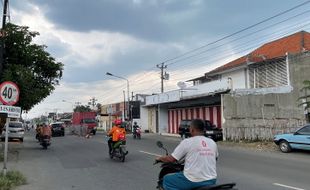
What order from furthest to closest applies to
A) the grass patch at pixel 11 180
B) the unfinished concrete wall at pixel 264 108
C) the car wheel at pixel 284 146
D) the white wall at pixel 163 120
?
the white wall at pixel 163 120 → the unfinished concrete wall at pixel 264 108 → the car wheel at pixel 284 146 → the grass patch at pixel 11 180

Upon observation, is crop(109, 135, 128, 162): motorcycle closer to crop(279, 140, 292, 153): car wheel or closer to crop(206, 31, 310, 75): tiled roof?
crop(279, 140, 292, 153): car wheel

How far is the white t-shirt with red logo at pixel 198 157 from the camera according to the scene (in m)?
5.48

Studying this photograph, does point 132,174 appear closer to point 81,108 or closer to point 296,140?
point 296,140

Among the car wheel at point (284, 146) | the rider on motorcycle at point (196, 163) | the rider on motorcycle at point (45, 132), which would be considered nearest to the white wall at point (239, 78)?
the car wheel at point (284, 146)

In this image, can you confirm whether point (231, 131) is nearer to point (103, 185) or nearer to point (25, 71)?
point (25, 71)

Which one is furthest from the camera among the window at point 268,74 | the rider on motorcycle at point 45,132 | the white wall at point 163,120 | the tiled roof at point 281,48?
the white wall at point 163,120

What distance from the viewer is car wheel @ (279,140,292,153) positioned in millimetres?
20719

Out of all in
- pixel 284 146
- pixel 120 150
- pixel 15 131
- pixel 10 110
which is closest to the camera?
pixel 10 110

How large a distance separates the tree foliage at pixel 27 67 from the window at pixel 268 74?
17.2 m

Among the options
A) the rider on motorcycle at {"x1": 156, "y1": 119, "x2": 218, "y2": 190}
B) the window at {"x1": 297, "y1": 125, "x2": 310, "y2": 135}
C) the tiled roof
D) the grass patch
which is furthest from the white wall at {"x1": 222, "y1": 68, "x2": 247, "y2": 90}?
the rider on motorcycle at {"x1": 156, "y1": 119, "x2": 218, "y2": 190}

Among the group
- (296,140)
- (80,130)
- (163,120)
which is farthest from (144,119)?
(296,140)

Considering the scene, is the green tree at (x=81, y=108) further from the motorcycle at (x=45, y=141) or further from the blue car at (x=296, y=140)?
the blue car at (x=296, y=140)

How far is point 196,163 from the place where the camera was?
18.1 feet

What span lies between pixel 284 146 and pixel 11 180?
47.4 feet
